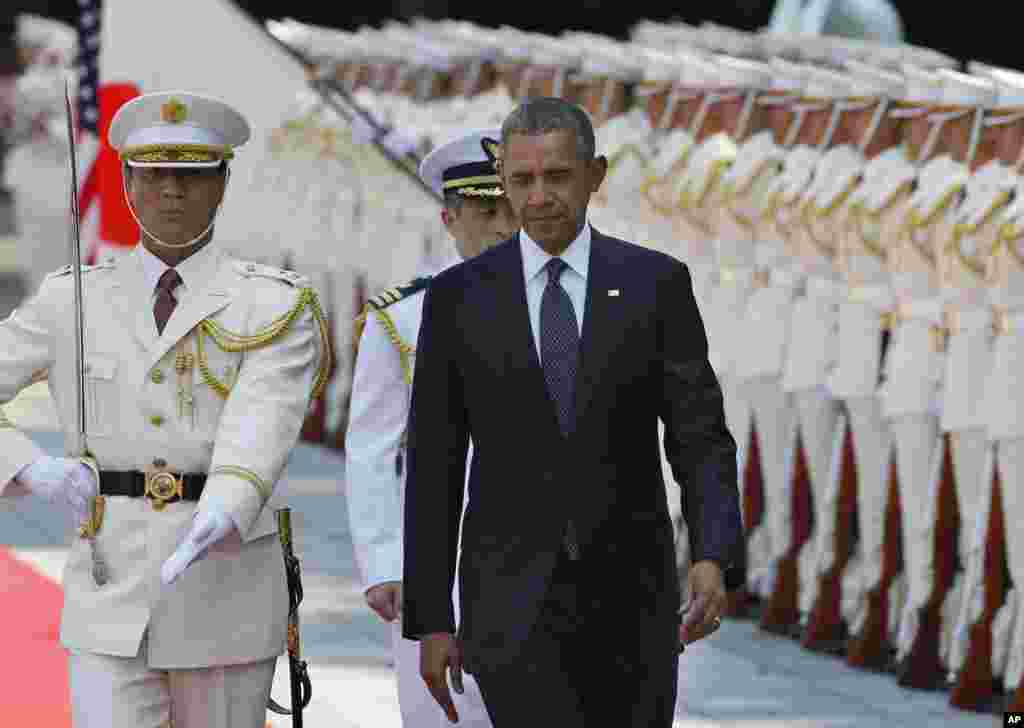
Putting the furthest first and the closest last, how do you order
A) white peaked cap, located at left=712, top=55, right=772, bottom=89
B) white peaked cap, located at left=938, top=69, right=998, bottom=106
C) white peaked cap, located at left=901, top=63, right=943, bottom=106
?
white peaked cap, located at left=712, top=55, right=772, bottom=89, white peaked cap, located at left=901, top=63, right=943, bottom=106, white peaked cap, located at left=938, top=69, right=998, bottom=106

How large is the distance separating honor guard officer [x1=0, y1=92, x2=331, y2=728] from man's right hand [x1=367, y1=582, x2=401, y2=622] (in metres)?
0.25

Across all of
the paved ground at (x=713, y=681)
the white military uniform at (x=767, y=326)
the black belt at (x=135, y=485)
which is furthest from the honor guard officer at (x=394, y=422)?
the white military uniform at (x=767, y=326)

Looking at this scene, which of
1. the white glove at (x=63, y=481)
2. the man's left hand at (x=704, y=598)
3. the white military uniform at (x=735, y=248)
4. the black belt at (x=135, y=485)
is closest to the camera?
the man's left hand at (x=704, y=598)

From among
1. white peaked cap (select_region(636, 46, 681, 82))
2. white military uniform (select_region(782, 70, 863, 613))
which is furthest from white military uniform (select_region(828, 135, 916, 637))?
white peaked cap (select_region(636, 46, 681, 82))

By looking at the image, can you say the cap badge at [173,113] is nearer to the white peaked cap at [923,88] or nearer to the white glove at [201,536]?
the white glove at [201,536]

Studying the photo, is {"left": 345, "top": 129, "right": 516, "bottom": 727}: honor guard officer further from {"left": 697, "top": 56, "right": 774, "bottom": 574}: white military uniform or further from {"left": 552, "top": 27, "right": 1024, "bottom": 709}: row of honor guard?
{"left": 697, "top": 56, "right": 774, "bottom": 574}: white military uniform

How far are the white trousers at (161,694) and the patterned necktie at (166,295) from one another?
2.01ft

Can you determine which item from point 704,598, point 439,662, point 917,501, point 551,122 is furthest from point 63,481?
point 917,501

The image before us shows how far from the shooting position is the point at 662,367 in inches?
208

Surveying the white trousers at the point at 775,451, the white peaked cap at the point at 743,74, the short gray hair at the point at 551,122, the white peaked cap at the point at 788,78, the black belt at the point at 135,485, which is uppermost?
the short gray hair at the point at 551,122

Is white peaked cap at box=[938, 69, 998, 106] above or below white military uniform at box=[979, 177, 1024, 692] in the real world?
above

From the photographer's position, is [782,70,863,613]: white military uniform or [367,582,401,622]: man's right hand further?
[782,70,863,613]: white military uniform

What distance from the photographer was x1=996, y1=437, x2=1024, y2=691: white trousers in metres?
8.90

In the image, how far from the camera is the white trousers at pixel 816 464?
10.2 m
